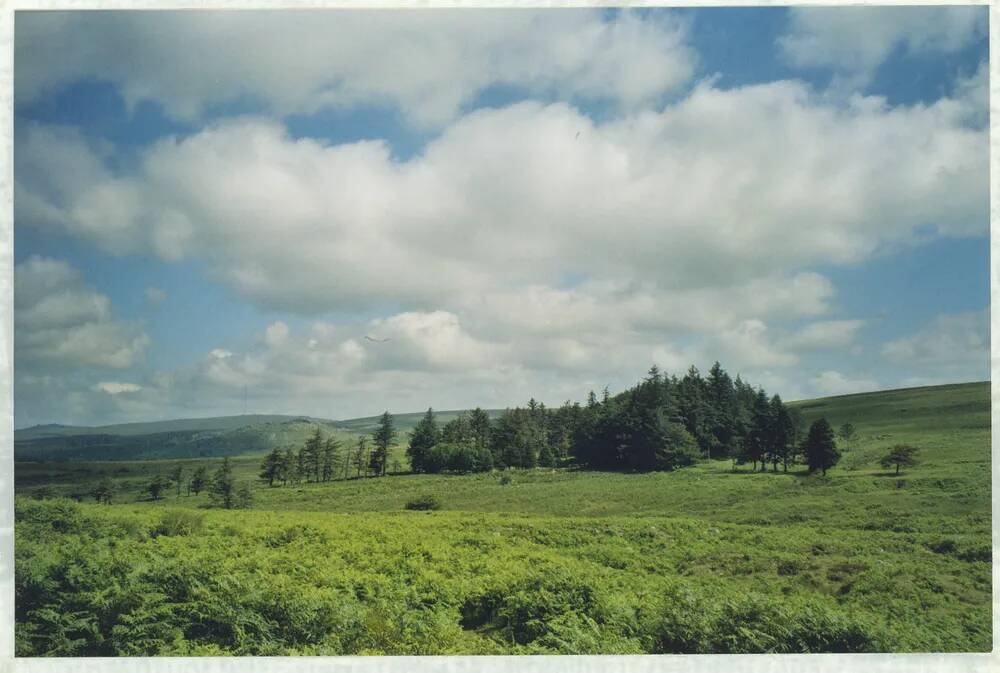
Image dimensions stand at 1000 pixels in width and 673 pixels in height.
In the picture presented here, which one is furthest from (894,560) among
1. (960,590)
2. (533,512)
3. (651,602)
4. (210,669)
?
(210,669)

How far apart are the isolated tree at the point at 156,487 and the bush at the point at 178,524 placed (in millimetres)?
26950

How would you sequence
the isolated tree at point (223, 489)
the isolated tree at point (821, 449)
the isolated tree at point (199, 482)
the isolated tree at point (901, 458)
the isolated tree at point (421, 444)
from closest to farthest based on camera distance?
the isolated tree at point (901, 458) → the isolated tree at point (821, 449) → the isolated tree at point (223, 489) → the isolated tree at point (199, 482) → the isolated tree at point (421, 444)

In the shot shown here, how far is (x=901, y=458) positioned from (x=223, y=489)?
45.1 metres

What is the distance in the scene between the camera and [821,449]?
36094 millimetres

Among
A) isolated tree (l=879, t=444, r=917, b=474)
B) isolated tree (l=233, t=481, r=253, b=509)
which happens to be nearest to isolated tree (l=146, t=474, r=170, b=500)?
isolated tree (l=233, t=481, r=253, b=509)

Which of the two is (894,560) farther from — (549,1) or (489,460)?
(489,460)

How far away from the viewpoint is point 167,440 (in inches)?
6836

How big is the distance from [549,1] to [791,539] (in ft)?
62.7

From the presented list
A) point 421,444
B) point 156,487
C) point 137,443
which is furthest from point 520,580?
point 137,443

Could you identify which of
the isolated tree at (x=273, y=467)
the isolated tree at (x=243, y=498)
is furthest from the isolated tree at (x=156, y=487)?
the isolated tree at (x=273, y=467)

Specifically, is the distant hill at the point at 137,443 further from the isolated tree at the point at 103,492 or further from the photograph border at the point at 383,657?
the photograph border at the point at 383,657

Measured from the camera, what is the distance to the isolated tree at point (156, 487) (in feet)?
140

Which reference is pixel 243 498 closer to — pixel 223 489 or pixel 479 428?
pixel 223 489

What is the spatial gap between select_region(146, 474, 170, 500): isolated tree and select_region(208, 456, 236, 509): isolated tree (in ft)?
11.2
